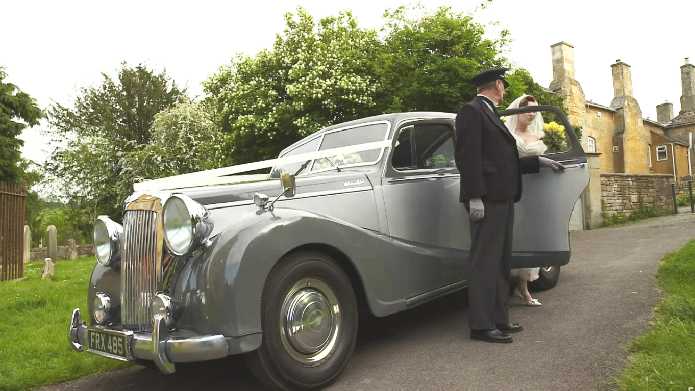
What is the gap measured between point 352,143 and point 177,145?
2068cm

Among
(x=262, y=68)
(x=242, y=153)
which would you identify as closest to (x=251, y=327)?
(x=242, y=153)

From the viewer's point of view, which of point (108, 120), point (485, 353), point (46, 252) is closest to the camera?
point (485, 353)

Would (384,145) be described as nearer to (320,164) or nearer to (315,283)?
(320,164)

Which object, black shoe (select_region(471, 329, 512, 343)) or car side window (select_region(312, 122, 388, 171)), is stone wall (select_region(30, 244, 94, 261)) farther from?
black shoe (select_region(471, 329, 512, 343))

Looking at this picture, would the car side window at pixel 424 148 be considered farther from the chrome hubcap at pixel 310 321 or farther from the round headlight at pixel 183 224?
the round headlight at pixel 183 224

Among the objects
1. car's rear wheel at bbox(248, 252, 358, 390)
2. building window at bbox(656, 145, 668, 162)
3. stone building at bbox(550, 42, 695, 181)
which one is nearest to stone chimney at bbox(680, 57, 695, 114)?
stone building at bbox(550, 42, 695, 181)

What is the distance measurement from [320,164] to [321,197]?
0.79 metres

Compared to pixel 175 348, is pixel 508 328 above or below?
below

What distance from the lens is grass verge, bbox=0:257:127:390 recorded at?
161 inches

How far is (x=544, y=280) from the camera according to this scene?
18.9ft

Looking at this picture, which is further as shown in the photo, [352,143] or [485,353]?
[352,143]

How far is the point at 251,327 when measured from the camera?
2986mm

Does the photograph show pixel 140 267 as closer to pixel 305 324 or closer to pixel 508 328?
pixel 305 324

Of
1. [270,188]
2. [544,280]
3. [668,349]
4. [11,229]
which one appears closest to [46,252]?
[11,229]
